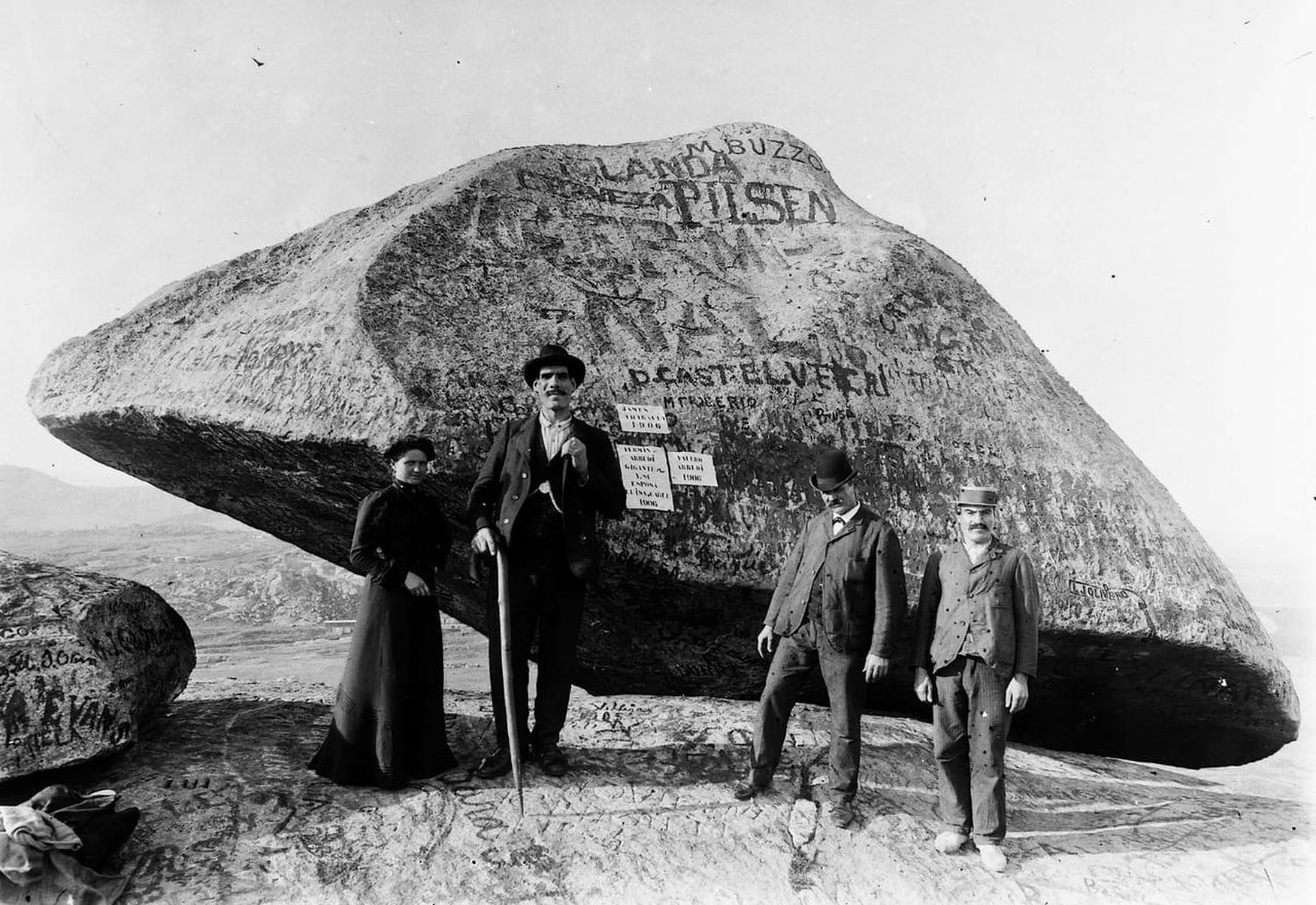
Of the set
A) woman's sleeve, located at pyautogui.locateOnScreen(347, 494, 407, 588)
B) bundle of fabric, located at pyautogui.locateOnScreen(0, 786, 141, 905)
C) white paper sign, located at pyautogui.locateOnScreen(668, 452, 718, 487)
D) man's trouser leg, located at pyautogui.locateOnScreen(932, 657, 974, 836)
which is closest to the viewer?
bundle of fabric, located at pyautogui.locateOnScreen(0, 786, 141, 905)

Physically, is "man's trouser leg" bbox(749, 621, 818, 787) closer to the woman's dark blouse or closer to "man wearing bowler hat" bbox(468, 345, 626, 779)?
"man wearing bowler hat" bbox(468, 345, 626, 779)

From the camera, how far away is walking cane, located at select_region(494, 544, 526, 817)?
14.2ft

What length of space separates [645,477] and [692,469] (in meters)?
0.30

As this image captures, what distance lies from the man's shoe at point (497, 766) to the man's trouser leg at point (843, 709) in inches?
62.9

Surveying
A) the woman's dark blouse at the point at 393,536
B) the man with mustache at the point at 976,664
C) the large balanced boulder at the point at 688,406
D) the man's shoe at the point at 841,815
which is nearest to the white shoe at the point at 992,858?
the man with mustache at the point at 976,664

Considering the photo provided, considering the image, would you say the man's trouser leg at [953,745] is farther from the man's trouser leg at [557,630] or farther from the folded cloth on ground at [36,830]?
the folded cloth on ground at [36,830]

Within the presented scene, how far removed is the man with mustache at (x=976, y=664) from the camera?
419 centimetres

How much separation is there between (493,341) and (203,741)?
2.72 m

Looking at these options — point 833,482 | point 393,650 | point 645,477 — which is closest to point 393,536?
point 393,650

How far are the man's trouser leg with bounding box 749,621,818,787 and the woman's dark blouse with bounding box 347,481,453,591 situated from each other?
179 centimetres

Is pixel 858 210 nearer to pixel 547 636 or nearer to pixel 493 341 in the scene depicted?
pixel 493 341

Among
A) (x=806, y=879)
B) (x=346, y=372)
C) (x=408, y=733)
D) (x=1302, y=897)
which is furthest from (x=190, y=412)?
(x=1302, y=897)

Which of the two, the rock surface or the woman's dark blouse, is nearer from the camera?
the rock surface

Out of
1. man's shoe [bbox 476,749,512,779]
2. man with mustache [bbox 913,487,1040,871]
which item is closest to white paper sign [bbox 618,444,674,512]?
man's shoe [bbox 476,749,512,779]
